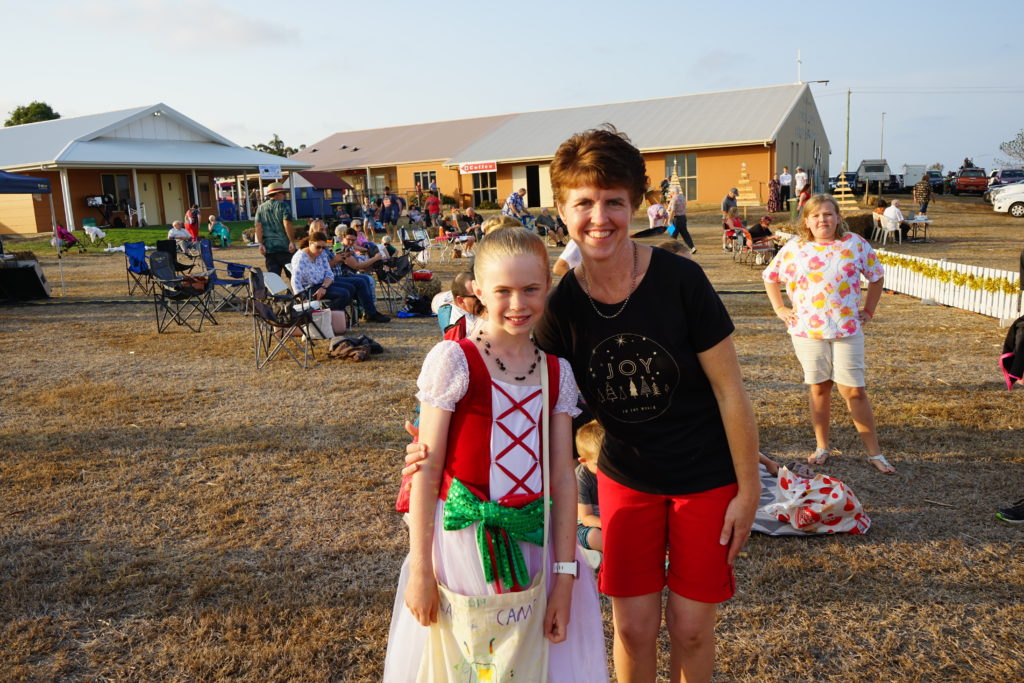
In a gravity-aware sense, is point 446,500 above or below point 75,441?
above

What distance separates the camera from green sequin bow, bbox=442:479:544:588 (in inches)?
75.0

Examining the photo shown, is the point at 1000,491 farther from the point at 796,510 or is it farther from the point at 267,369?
the point at 267,369

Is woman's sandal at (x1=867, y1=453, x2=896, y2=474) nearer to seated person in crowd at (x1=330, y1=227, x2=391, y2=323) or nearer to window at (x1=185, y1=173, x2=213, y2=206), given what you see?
seated person in crowd at (x1=330, y1=227, x2=391, y2=323)

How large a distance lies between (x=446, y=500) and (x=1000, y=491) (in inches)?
150

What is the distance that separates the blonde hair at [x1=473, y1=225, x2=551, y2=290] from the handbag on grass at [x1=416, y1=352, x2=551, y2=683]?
32 centimetres

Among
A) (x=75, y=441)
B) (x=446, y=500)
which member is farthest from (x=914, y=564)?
(x=75, y=441)

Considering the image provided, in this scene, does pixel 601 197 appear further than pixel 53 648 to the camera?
No

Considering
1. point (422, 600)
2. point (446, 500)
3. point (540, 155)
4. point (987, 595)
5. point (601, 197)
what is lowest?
point (987, 595)

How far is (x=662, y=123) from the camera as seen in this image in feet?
117

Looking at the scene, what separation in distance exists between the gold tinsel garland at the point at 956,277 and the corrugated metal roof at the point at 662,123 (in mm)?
19875

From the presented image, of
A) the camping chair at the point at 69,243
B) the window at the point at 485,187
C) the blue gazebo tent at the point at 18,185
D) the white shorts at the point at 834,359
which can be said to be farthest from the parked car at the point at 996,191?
the camping chair at the point at 69,243

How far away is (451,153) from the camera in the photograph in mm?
39969

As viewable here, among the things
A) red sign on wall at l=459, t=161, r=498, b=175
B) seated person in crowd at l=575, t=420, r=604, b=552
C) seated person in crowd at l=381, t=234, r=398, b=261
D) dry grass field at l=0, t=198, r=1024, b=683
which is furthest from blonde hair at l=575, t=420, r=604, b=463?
red sign on wall at l=459, t=161, r=498, b=175

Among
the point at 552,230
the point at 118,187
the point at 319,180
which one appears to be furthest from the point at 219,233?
the point at 319,180
